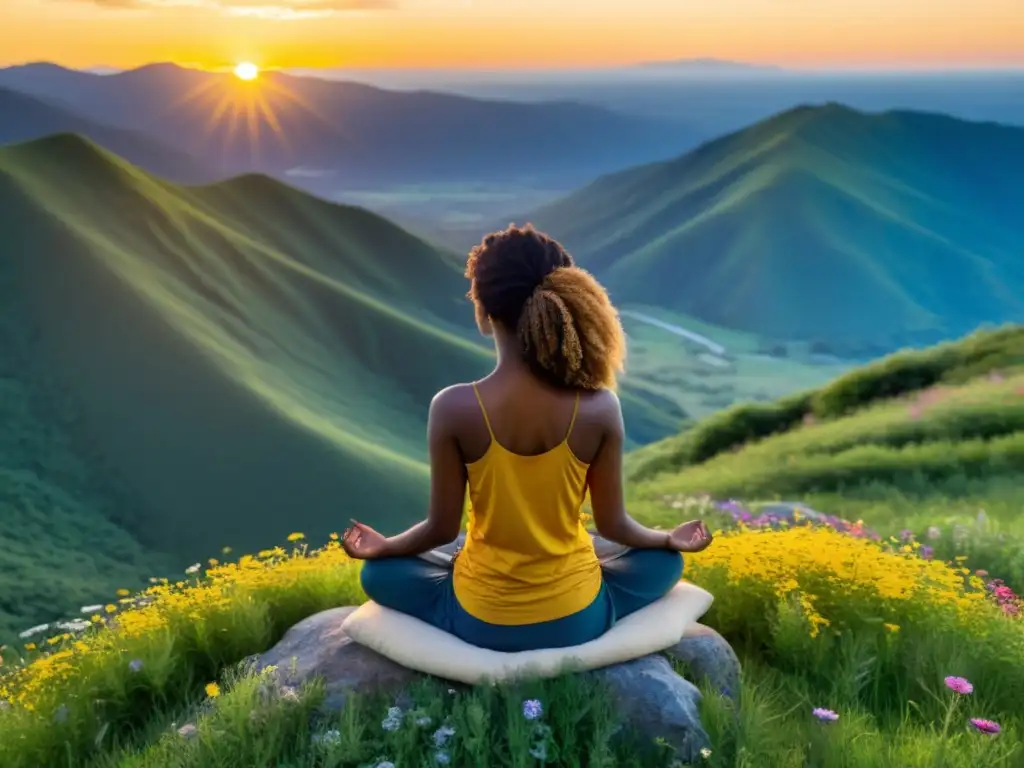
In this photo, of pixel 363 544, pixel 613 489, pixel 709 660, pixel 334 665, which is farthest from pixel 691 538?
pixel 334 665

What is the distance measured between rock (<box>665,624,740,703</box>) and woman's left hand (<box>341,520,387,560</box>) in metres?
2.11

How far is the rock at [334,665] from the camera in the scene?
225 inches

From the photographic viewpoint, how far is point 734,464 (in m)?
25.1

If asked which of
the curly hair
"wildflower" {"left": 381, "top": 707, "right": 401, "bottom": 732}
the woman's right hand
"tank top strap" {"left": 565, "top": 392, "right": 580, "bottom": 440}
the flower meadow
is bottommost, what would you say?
the flower meadow

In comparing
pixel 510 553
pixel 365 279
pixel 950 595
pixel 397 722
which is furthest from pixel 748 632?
pixel 365 279

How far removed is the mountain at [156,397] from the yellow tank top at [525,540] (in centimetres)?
3239

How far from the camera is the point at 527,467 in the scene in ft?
17.4

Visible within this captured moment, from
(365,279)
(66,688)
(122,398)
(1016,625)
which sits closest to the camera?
(66,688)

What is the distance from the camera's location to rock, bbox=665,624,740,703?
5.95 meters

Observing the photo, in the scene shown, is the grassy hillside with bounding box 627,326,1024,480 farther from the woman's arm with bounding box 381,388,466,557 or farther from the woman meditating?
the woman's arm with bounding box 381,388,466,557

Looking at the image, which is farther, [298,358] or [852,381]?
[298,358]

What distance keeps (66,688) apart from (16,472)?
47.2 m

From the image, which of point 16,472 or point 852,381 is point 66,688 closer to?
point 852,381

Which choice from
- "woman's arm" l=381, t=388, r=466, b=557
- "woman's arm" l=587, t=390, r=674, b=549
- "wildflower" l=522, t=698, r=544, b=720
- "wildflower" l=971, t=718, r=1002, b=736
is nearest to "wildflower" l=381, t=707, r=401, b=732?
"wildflower" l=522, t=698, r=544, b=720
